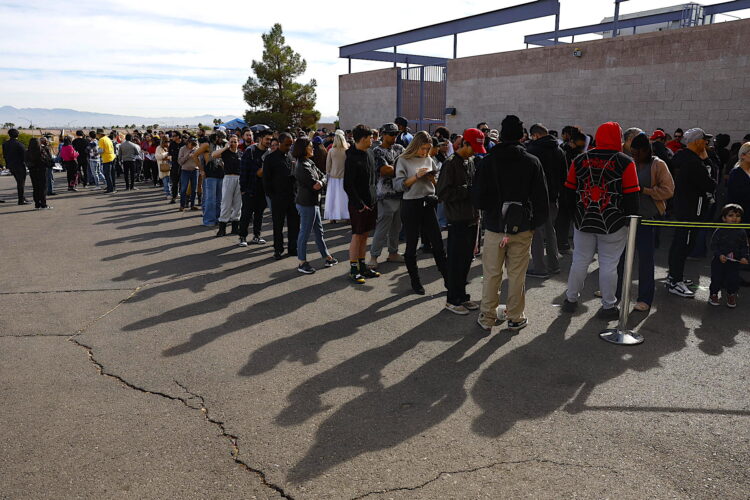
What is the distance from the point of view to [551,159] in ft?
23.9

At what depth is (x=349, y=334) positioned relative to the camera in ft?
17.6

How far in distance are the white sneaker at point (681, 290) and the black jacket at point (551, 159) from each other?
6.10ft

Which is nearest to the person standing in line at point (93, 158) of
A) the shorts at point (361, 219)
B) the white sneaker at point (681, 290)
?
the shorts at point (361, 219)

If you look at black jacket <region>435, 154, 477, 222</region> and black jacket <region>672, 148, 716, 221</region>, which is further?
black jacket <region>672, 148, 716, 221</region>

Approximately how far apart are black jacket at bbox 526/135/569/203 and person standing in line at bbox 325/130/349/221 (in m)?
2.95

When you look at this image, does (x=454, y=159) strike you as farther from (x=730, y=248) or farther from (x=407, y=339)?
(x=730, y=248)

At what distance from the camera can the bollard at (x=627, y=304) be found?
16.4 feet

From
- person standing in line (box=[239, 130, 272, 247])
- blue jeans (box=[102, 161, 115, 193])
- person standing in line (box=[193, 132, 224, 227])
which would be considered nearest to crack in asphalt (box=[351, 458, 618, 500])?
person standing in line (box=[239, 130, 272, 247])

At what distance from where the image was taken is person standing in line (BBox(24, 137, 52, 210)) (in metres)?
13.6

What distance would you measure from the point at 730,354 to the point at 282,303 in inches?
179

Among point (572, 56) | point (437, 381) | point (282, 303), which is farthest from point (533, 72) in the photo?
point (437, 381)

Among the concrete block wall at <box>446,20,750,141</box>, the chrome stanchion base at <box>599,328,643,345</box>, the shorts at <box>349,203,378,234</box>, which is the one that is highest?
the concrete block wall at <box>446,20,750,141</box>

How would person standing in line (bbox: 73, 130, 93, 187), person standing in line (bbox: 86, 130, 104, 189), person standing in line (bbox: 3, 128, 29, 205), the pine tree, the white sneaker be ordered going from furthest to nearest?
1. the pine tree
2. person standing in line (bbox: 86, 130, 104, 189)
3. person standing in line (bbox: 73, 130, 93, 187)
4. person standing in line (bbox: 3, 128, 29, 205)
5. the white sneaker

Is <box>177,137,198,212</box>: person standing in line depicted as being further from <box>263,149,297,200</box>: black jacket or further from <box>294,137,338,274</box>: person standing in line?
<box>294,137,338,274</box>: person standing in line
